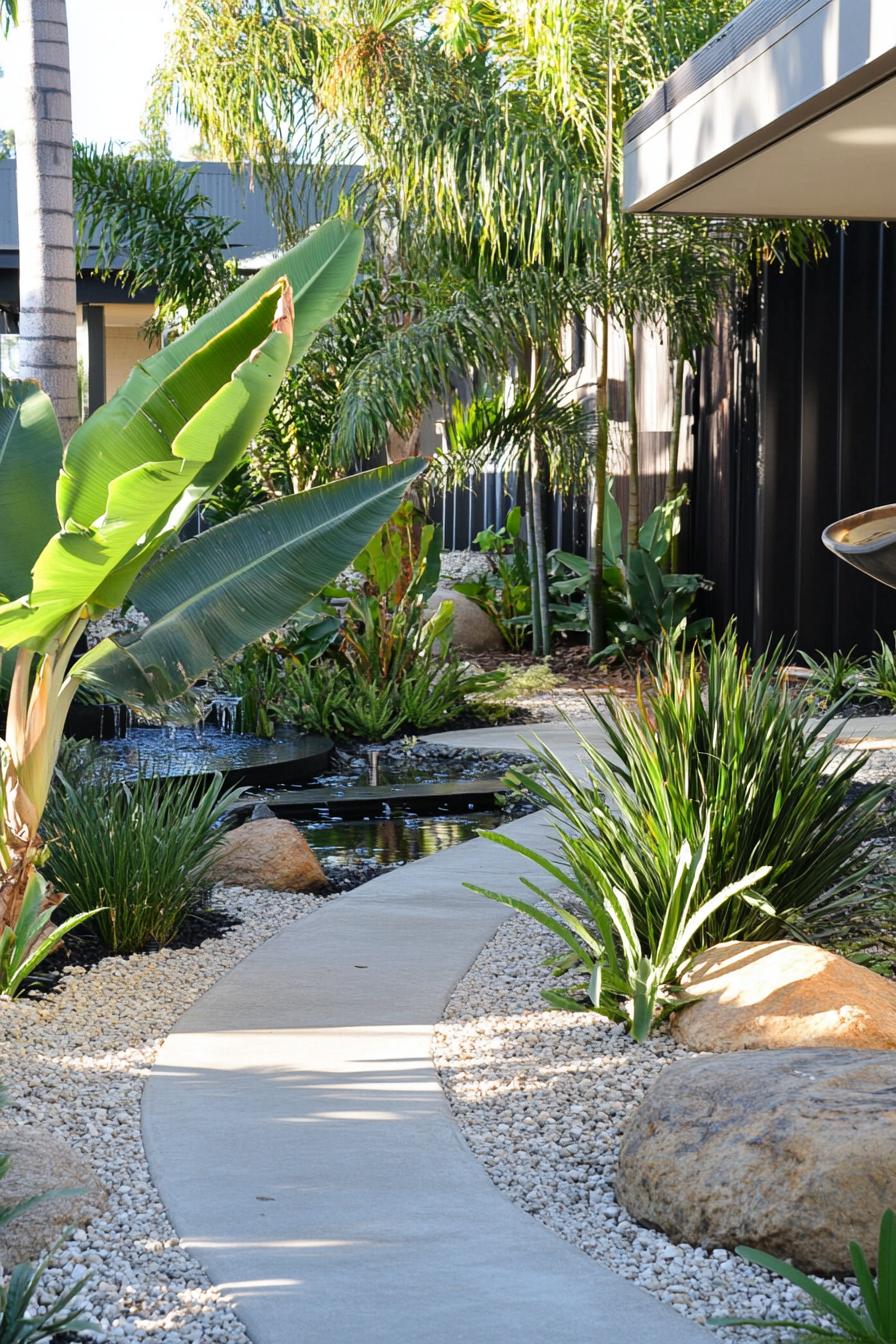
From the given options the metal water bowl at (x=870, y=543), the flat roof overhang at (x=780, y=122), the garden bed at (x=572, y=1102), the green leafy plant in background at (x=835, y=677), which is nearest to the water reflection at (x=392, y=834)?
the garden bed at (x=572, y=1102)

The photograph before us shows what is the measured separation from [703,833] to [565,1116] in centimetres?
112

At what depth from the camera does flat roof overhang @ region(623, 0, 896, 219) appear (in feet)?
16.1

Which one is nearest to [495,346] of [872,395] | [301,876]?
[872,395]

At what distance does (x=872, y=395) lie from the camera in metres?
13.2

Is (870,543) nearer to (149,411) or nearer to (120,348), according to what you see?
(149,411)

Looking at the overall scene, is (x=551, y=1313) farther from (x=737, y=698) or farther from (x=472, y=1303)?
(x=737, y=698)

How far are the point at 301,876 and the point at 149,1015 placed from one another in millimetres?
1899

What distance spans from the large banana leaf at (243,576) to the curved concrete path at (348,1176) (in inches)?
44.8

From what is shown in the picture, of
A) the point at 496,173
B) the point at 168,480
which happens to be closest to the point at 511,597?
the point at 496,173

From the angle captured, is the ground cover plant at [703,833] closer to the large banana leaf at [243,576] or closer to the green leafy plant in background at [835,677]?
the large banana leaf at [243,576]

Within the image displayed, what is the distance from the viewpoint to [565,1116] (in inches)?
155

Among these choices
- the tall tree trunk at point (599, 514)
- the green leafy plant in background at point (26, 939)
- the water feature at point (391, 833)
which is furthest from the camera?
the tall tree trunk at point (599, 514)

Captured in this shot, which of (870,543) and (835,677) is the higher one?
(870,543)

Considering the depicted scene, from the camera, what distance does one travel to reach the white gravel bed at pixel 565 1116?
3061 mm
